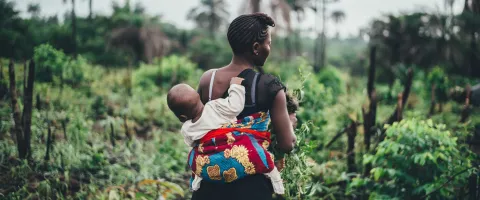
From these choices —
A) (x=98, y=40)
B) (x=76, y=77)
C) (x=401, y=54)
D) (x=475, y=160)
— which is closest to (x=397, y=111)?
(x=475, y=160)

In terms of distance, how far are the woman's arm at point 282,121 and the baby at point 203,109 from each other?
0.15 m

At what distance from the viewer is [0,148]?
4.05 meters

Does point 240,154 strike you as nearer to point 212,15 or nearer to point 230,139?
point 230,139

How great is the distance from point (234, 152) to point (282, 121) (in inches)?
9.9

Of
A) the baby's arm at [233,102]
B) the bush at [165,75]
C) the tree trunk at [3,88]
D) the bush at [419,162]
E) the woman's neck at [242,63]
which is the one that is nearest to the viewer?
the baby's arm at [233,102]

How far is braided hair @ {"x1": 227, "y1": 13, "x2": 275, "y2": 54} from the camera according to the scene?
168 centimetres

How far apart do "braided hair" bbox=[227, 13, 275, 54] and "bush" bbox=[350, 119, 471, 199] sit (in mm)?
2019

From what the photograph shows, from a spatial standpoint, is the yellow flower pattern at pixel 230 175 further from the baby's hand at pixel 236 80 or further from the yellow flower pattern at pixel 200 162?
the baby's hand at pixel 236 80

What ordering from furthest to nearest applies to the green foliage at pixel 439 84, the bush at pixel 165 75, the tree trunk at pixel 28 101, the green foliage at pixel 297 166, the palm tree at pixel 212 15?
the palm tree at pixel 212 15 < the bush at pixel 165 75 < the green foliage at pixel 439 84 < the tree trunk at pixel 28 101 < the green foliage at pixel 297 166

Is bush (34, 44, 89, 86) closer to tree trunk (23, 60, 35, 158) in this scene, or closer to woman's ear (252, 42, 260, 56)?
tree trunk (23, 60, 35, 158)

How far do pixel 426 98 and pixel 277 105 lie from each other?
327 inches

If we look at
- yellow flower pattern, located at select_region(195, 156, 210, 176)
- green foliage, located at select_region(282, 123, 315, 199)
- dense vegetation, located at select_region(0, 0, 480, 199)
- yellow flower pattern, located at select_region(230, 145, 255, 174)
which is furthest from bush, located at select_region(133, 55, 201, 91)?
yellow flower pattern, located at select_region(230, 145, 255, 174)

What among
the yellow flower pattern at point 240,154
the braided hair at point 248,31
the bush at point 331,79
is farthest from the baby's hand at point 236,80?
the bush at point 331,79

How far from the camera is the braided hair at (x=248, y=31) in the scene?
1681 millimetres
